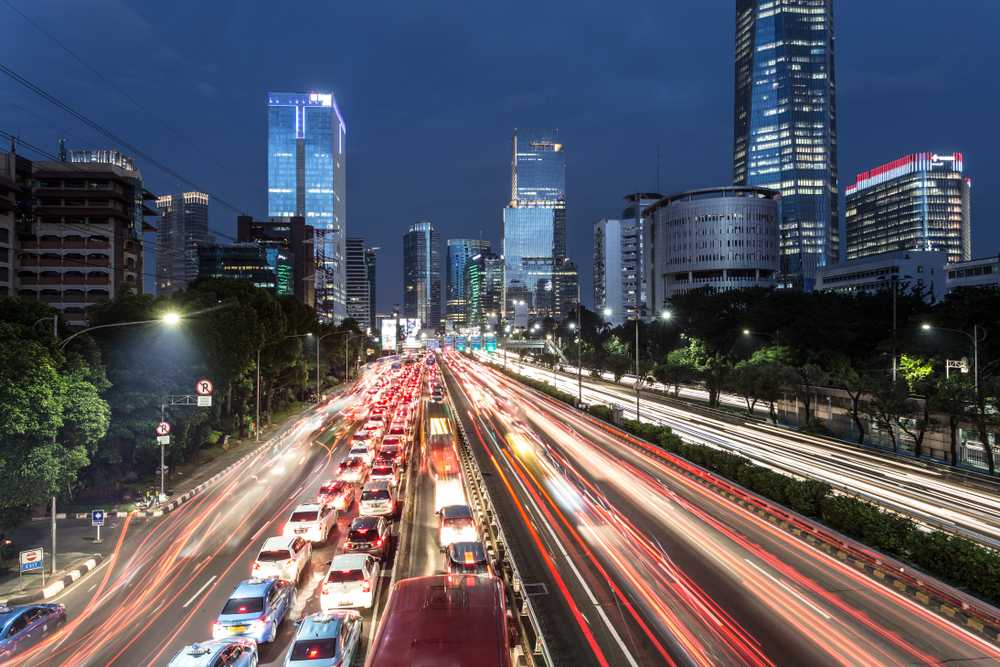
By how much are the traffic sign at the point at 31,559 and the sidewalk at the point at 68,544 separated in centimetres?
77

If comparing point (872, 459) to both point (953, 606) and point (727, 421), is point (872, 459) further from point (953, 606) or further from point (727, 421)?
point (953, 606)

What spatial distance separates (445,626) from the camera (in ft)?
33.1

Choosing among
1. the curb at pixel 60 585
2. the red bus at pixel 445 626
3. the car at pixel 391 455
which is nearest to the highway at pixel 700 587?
the red bus at pixel 445 626

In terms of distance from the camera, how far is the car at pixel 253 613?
1302 centimetres

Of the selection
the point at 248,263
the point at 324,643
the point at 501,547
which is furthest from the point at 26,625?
the point at 248,263

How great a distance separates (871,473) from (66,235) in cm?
9693

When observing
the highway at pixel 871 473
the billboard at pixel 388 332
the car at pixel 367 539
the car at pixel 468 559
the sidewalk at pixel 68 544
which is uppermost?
the billboard at pixel 388 332

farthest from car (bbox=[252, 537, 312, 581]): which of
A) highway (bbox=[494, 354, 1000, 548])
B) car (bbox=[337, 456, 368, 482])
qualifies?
highway (bbox=[494, 354, 1000, 548])

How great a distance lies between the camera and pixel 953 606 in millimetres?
14367

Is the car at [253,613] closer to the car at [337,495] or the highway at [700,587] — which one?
the highway at [700,587]

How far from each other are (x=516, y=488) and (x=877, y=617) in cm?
1670

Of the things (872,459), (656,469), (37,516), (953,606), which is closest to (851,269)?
(872,459)

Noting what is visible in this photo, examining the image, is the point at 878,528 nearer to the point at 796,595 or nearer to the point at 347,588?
the point at 796,595

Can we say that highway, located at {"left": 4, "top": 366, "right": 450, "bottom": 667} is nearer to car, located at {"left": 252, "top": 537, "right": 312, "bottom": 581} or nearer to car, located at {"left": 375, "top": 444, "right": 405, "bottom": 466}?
car, located at {"left": 252, "top": 537, "right": 312, "bottom": 581}
